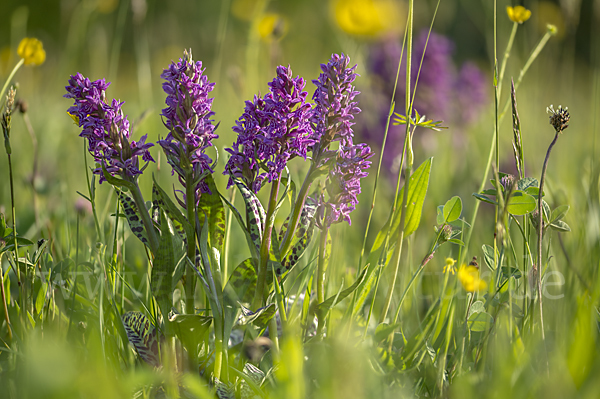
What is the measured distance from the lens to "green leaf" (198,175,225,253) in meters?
0.78

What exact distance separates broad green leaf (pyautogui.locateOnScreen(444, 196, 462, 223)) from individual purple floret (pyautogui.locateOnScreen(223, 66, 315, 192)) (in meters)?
0.29

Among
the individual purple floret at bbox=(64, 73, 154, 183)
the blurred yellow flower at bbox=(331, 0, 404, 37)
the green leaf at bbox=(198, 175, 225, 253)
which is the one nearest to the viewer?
the individual purple floret at bbox=(64, 73, 154, 183)

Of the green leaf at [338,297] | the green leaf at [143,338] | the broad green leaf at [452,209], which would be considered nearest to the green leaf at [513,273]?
the broad green leaf at [452,209]

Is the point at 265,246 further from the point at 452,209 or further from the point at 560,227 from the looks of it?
the point at 560,227

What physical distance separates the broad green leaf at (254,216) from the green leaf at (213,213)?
2.5 inches

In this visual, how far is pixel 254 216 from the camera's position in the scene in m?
0.75

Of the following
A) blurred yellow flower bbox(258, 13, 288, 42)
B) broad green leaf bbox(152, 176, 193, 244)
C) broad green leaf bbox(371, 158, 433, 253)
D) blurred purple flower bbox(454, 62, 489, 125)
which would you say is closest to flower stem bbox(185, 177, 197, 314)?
broad green leaf bbox(152, 176, 193, 244)

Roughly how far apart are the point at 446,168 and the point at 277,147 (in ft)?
6.37

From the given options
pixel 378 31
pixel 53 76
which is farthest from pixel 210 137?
pixel 53 76

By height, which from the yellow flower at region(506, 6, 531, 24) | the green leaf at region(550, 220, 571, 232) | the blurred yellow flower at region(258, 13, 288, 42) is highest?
the blurred yellow flower at region(258, 13, 288, 42)

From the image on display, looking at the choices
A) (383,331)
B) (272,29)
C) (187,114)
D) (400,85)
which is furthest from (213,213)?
(400,85)

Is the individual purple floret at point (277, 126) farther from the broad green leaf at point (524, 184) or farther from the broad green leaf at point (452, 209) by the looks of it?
the broad green leaf at point (524, 184)

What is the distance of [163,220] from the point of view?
2.34 ft

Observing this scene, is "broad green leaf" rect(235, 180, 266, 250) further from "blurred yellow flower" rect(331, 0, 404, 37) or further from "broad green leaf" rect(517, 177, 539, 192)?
"blurred yellow flower" rect(331, 0, 404, 37)
